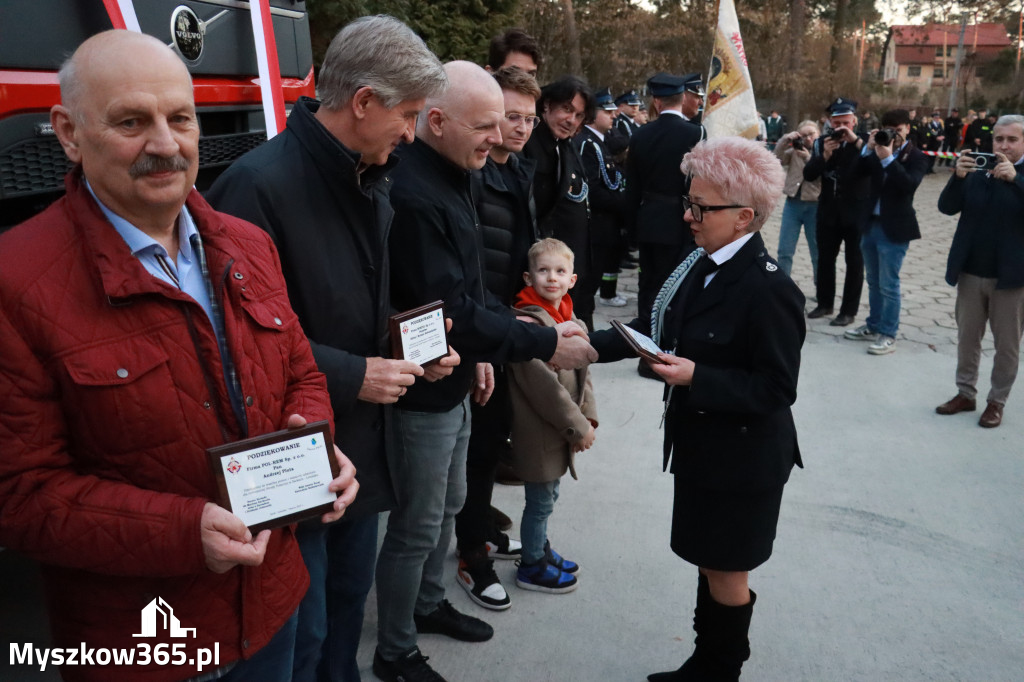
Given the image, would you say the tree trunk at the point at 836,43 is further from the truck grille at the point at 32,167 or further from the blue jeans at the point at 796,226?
the truck grille at the point at 32,167

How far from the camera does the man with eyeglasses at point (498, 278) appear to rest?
3383 millimetres

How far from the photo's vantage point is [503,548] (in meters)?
3.91

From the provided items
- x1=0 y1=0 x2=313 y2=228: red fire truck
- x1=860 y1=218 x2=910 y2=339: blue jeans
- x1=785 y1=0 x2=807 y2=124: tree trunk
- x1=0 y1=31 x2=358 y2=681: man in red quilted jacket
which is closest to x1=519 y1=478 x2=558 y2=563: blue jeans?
x1=0 y1=31 x2=358 y2=681: man in red quilted jacket

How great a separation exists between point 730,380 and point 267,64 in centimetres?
262

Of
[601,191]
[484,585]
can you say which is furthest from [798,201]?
[484,585]

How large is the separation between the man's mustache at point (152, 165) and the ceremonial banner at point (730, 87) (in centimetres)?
677

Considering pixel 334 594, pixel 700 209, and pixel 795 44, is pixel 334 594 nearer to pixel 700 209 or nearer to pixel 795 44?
pixel 700 209

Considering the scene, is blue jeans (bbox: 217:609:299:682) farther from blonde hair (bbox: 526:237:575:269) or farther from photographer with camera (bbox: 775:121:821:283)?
photographer with camera (bbox: 775:121:821:283)

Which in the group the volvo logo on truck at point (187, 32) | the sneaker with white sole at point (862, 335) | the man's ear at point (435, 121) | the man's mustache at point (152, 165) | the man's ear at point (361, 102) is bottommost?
the sneaker with white sole at point (862, 335)

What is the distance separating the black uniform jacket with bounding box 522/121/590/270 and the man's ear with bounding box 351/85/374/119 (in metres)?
2.56

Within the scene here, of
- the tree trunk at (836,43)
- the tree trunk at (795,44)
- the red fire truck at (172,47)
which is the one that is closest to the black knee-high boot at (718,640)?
the red fire truck at (172,47)

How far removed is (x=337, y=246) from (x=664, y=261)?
4.69 metres

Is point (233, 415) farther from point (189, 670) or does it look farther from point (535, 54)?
point (535, 54)

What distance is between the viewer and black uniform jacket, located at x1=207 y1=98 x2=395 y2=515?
217cm
